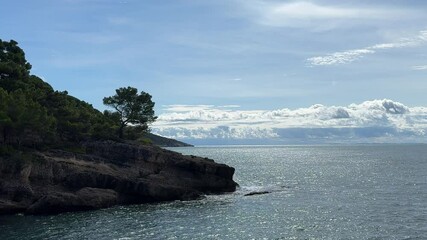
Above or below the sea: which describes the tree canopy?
above

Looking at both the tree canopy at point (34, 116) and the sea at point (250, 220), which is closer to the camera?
the sea at point (250, 220)

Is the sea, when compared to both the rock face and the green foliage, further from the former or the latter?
the green foliage

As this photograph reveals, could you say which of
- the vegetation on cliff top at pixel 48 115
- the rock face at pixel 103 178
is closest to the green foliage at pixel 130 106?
the vegetation on cliff top at pixel 48 115

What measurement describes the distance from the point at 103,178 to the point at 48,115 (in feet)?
82.3

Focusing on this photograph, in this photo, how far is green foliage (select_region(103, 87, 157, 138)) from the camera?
106 meters

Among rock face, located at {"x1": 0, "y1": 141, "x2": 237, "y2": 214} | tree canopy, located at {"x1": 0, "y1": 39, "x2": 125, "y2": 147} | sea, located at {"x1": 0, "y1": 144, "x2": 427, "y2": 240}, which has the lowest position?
sea, located at {"x1": 0, "y1": 144, "x2": 427, "y2": 240}

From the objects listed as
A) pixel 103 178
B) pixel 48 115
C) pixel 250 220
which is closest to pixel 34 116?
pixel 48 115

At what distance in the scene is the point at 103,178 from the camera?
77.5m

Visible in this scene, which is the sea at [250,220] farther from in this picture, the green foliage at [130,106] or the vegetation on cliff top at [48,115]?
the green foliage at [130,106]

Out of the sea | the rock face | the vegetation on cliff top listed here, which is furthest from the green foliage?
the sea

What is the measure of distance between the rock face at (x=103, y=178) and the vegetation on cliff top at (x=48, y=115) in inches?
234

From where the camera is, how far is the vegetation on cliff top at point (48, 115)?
79062mm

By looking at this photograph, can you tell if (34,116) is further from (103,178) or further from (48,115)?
(103,178)

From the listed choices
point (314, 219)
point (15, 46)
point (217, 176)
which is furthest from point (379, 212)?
point (15, 46)
